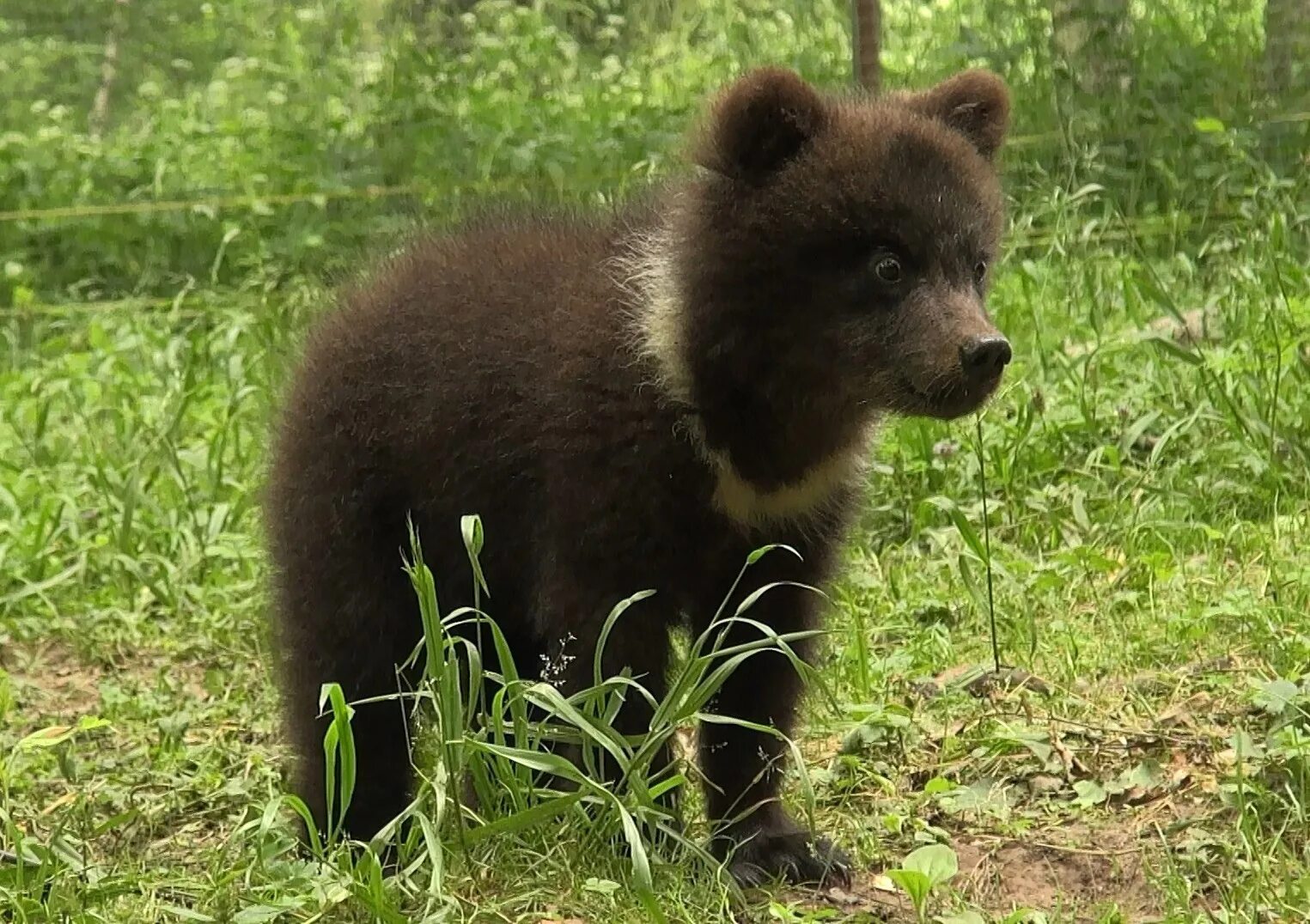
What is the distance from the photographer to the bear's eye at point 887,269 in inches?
169

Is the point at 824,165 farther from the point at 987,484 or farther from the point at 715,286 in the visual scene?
the point at 987,484

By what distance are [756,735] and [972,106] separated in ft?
5.37

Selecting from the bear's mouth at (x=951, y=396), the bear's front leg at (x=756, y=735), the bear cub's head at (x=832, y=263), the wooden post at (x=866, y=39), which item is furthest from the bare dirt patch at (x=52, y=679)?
the wooden post at (x=866, y=39)

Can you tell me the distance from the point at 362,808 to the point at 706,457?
132 cm

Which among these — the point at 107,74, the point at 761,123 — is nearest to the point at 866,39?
the point at 761,123

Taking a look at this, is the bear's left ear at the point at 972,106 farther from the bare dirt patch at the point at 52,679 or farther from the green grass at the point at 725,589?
the bare dirt patch at the point at 52,679

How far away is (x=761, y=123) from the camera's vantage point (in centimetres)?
435

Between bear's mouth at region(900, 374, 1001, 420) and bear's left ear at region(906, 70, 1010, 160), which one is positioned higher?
bear's left ear at region(906, 70, 1010, 160)

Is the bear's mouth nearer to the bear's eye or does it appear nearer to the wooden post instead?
the bear's eye

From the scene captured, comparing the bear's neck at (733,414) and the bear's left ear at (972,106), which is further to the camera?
the bear's left ear at (972,106)

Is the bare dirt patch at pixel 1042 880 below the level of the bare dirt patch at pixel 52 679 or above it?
above

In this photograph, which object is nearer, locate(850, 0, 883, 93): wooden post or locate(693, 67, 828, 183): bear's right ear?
locate(693, 67, 828, 183): bear's right ear

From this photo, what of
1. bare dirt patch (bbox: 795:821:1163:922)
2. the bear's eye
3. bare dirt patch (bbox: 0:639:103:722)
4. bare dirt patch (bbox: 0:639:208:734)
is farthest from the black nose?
bare dirt patch (bbox: 0:639:103:722)

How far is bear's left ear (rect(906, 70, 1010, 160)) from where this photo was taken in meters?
4.67
